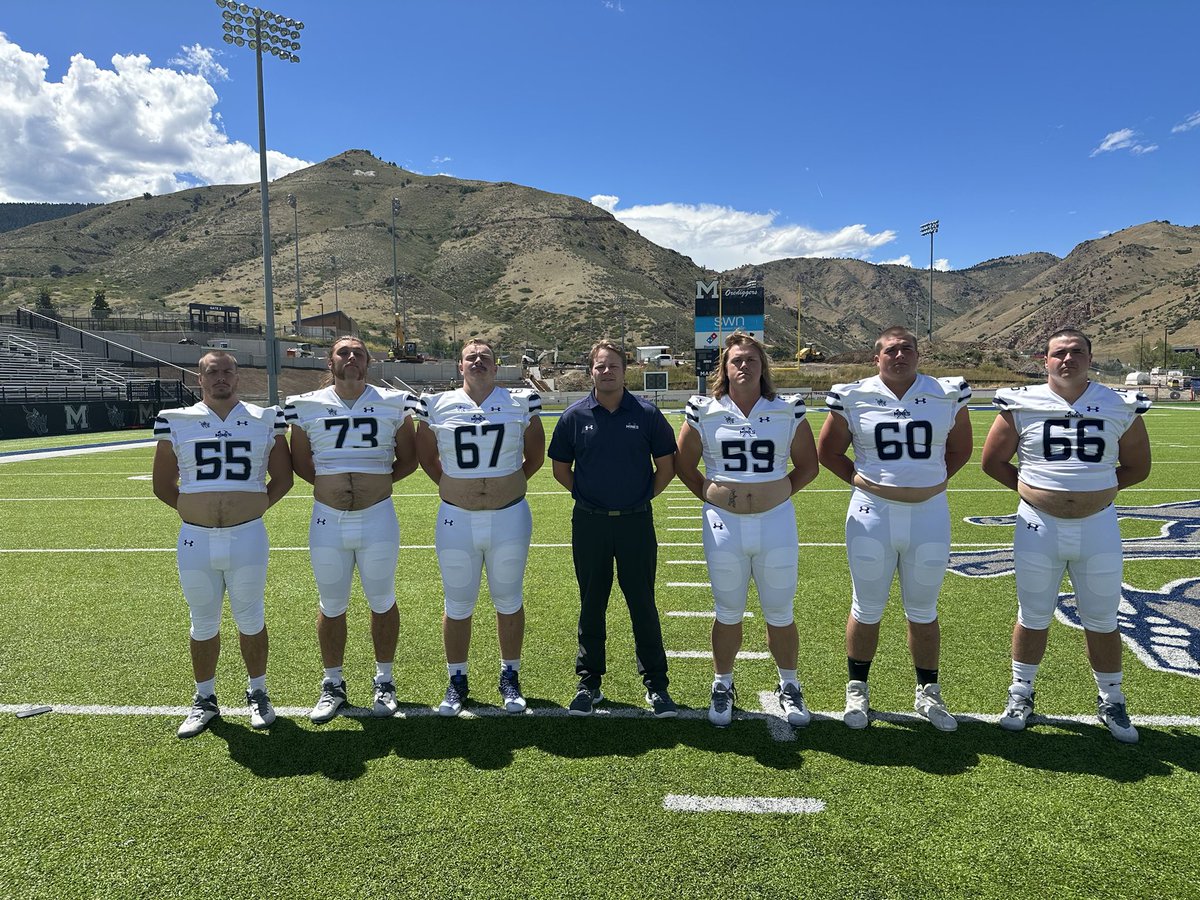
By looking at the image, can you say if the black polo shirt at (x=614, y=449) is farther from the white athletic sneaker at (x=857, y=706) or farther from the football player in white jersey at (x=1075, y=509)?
the football player in white jersey at (x=1075, y=509)

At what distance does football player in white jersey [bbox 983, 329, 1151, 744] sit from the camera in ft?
11.2

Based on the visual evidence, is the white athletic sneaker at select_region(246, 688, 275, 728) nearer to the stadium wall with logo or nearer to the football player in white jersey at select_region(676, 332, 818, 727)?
the football player in white jersey at select_region(676, 332, 818, 727)

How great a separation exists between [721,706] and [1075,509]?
2097 millimetres

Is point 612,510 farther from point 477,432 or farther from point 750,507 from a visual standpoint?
point 477,432

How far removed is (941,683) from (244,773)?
3890 millimetres

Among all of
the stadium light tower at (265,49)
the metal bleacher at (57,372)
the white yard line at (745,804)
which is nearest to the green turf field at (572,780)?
the white yard line at (745,804)

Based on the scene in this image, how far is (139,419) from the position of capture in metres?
24.8

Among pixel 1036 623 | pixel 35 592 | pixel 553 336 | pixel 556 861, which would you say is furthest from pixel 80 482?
pixel 553 336

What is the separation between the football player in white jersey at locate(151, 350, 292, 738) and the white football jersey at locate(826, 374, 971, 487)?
3.27m

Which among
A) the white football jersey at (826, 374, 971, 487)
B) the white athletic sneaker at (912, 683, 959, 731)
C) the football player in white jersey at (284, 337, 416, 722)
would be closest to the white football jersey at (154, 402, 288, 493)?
the football player in white jersey at (284, 337, 416, 722)

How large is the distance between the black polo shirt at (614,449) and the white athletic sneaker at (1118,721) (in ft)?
8.55

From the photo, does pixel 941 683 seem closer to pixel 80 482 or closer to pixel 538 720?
pixel 538 720

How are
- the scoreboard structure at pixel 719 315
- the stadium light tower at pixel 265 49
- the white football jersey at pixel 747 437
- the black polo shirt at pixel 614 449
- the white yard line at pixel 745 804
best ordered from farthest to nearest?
the scoreboard structure at pixel 719 315
the stadium light tower at pixel 265 49
the black polo shirt at pixel 614 449
the white football jersey at pixel 747 437
the white yard line at pixel 745 804

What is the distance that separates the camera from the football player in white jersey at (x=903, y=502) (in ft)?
11.5
